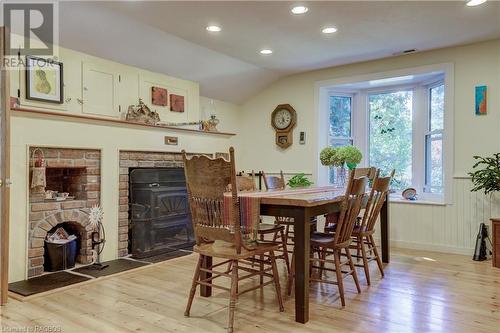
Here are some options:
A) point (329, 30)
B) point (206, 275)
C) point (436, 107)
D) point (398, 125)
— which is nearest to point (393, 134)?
point (398, 125)

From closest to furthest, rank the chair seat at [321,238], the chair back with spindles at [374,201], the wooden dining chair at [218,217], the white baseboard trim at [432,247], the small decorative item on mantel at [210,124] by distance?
the wooden dining chair at [218,217], the chair seat at [321,238], the chair back with spindles at [374,201], the white baseboard trim at [432,247], the small decorative item on mantel at [210,124]

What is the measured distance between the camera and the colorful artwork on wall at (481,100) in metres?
4.17

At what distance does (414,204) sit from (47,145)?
4.17 metres

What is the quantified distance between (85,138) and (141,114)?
2.51 ft

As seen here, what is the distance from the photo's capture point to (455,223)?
172 inches

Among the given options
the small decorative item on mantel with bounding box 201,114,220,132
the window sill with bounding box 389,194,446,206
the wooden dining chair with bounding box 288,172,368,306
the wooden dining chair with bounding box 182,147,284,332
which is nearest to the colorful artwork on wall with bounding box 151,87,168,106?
the small decorative item on mantel with bounding box 201,114,220,132

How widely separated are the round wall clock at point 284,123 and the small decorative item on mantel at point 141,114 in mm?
2134

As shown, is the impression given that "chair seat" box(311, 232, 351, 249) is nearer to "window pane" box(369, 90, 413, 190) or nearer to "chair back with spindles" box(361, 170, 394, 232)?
"chair back with spindles" box(361, 170, 394, 232)

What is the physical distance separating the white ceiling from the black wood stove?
4.28 feet

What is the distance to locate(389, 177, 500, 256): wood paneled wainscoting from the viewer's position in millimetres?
4203

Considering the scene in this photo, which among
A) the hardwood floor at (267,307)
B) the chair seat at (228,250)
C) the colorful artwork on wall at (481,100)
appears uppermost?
the colorful artwork on wall at (481,100)

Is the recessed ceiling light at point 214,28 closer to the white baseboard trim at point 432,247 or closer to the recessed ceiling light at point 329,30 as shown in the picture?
the recessed ceiling light at point 329,30

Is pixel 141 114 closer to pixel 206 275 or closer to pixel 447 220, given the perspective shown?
pixel 206 275

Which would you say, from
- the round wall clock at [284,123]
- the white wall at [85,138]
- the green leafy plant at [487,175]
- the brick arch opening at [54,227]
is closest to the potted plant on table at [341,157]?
the green leafy plant at [487,175]
